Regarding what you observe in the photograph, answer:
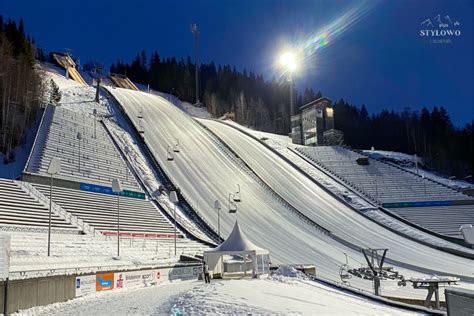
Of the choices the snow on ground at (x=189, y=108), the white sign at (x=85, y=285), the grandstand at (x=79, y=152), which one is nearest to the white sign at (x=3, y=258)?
the white sign at (x=85, y=285)

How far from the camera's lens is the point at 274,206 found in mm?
36688

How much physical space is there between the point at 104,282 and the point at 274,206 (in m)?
23.5

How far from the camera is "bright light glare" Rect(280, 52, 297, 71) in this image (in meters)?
74.4

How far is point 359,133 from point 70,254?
281 ft

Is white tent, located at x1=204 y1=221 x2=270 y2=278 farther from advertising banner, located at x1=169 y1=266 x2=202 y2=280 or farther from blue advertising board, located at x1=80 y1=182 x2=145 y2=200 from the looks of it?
blue advertising board, located at x1=80 y1=182 x2=145 y2=200

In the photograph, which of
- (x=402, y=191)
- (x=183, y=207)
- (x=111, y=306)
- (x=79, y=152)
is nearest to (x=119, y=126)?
(x=79, y=152)

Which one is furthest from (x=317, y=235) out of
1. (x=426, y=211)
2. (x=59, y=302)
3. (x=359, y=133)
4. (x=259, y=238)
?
(x=359, y=133)

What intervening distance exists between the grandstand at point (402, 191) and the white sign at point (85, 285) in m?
30.3

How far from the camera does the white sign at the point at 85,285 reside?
1299cm

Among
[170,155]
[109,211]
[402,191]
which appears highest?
[170,155]

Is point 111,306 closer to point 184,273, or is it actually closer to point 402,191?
point 184,273

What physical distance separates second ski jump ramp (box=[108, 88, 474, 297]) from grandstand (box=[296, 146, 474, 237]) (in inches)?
182

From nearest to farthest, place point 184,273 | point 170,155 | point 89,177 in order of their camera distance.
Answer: point 184,273 → point 89,177 → point 170,155

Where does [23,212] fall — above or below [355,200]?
below
